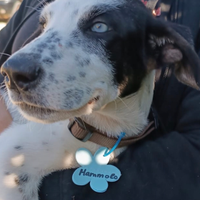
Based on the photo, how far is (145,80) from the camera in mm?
1668

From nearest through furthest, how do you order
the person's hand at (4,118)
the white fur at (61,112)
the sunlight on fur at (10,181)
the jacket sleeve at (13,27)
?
1. the white fur at (61,112)
2. the sunlight on fur at (10,181)
3. the person's hand at (4,118)
4. the jacket sleeve at (13,27)

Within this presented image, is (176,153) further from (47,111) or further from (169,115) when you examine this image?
(47,111)

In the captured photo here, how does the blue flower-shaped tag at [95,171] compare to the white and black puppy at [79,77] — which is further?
the blue flower-shaped tag at [95,171]

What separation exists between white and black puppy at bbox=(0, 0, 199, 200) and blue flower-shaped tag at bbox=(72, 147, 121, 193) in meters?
0.04

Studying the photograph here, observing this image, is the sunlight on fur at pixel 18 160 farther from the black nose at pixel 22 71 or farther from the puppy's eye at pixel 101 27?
the puppy's eye at pixel 101 27

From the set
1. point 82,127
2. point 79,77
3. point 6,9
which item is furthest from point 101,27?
point 6,9

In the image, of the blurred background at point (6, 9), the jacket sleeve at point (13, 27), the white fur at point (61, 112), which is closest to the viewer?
the white fur at point (61, 112)

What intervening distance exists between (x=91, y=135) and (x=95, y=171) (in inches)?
7.3

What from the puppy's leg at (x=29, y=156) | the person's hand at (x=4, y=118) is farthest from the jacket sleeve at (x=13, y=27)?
the puppy's leg at (x=29, y=156)

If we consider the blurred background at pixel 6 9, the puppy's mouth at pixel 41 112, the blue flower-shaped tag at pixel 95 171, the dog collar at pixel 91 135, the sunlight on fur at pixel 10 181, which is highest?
the puppy's mouth at pixel 41 112

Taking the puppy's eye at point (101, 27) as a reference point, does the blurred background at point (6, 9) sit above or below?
below

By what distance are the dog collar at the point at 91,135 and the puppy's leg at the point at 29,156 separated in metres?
0.07

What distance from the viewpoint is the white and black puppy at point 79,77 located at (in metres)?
1.21

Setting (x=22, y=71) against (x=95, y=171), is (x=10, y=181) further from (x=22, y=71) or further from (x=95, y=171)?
(x=22, y=71)
